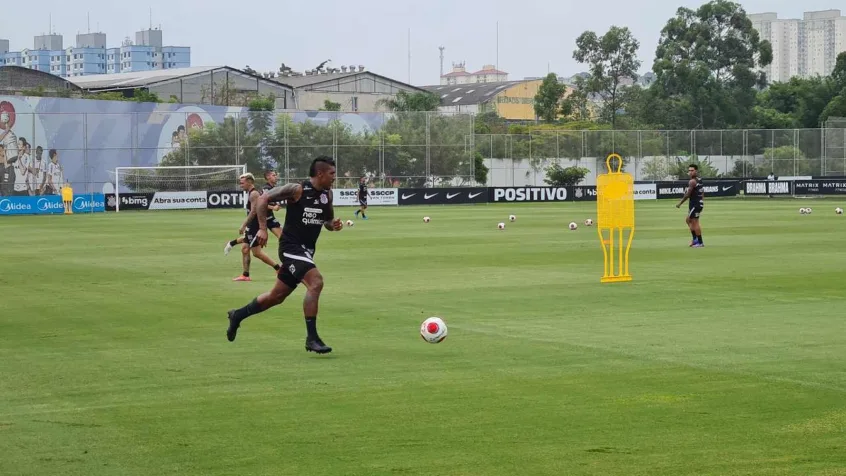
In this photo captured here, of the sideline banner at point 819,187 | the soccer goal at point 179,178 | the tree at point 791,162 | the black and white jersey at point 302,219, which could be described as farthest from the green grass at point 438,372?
the tree at point 791,162

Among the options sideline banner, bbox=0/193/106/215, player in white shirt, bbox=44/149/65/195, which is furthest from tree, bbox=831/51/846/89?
sideline banner, bbox=0/193/106/215

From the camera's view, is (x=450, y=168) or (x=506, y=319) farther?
(x=450, y=168)

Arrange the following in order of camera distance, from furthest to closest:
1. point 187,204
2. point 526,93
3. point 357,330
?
point 526,93, point 187,204, point 357,330

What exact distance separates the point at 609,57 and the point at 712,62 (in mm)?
9992

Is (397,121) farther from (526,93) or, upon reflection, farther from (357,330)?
(526,93)

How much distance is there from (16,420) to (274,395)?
2.09 m

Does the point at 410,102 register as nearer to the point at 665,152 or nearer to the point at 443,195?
the point at 665,152

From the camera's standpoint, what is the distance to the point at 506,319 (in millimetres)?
15242

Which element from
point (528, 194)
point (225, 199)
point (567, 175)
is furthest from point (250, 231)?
point (567, 175)

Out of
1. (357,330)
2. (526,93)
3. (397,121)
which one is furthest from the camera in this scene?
(526,93)

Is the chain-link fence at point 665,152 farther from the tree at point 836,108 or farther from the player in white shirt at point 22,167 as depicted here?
the player in white shirt at point 22,167

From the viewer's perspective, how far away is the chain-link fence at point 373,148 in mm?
68500

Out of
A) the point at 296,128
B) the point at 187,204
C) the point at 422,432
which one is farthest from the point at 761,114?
the point at 422,432

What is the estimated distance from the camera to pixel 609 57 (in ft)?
363
